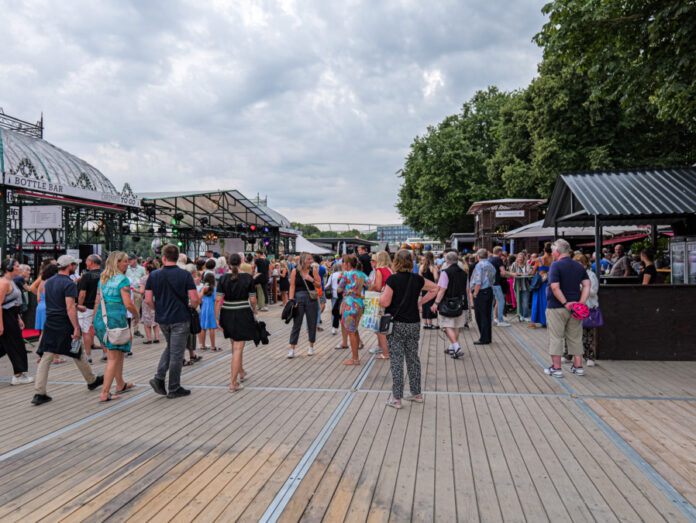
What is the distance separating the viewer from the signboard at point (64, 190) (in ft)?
38.7

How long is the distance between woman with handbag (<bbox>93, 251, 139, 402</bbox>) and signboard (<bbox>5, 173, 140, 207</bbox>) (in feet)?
27.8

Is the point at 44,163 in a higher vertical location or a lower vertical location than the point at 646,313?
higher

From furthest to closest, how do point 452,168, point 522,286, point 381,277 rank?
1. point 452,168
2. point 522,286
3. point 381,277

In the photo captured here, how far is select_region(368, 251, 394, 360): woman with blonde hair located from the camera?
244 inches

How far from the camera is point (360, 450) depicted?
3844 millimetres

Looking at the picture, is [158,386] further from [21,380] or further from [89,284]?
[21,380]

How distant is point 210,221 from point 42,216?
11921 millimetres

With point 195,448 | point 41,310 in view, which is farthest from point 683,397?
point 41,310

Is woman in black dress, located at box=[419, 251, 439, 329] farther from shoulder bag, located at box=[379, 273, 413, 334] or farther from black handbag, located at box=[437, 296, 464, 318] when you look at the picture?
shoulder bag, located at box=[379, 273, 413, 334]

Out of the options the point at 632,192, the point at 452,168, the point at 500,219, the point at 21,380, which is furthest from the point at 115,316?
the point at 452,168

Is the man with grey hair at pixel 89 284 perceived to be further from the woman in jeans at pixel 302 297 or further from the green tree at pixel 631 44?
the green tree at pixel 631 44

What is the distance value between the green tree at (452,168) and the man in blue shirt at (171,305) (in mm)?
29311

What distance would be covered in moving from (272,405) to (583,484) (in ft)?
10.4

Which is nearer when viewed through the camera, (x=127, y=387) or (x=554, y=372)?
(x=127, y=387)
